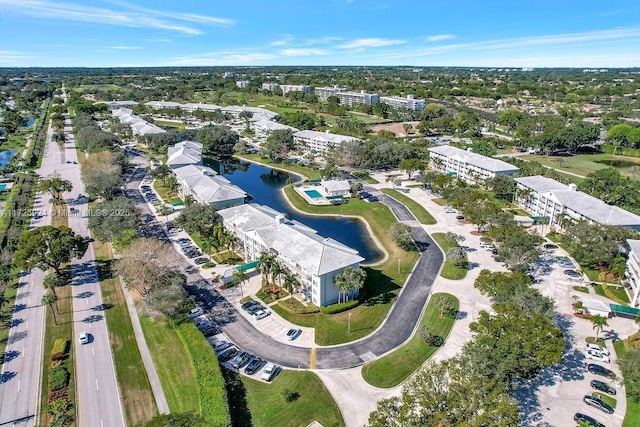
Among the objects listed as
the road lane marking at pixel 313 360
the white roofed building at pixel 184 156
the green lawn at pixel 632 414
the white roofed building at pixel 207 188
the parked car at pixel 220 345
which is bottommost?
the road lane marking at pixel 313 360

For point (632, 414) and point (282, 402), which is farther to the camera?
point (282, 402)

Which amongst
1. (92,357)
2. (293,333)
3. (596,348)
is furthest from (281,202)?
(596,348)

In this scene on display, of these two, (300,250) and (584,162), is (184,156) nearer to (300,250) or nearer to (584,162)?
(300,250)

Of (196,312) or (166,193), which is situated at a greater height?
(166,193)

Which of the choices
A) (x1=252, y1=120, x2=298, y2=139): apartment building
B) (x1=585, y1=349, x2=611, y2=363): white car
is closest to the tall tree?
(x1=585, y1=349, x2=611, y2=363): white car

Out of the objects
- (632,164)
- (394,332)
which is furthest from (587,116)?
(394,332)

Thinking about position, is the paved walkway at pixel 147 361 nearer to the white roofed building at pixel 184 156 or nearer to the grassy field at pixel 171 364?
the grassy field at pixel 171 364

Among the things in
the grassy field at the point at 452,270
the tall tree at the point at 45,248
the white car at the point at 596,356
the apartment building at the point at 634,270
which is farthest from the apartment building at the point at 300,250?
the apartment building at the point at 634,270

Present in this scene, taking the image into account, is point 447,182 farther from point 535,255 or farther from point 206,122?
point 206,122
